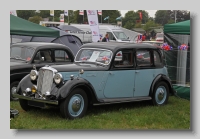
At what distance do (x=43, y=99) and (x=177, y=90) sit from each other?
4648 mm

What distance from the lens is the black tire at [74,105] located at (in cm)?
639

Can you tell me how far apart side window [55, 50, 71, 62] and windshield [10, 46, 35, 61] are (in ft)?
2.63

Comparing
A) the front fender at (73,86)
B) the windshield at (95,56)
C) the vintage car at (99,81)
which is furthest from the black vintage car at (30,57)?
the front fender at (73,86)

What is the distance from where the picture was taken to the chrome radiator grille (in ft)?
21.5

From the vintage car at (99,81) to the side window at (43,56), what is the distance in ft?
4.60

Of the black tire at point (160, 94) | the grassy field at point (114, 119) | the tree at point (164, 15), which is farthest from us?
the tree at point (164, 15)

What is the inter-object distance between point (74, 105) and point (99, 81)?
2.83 ft

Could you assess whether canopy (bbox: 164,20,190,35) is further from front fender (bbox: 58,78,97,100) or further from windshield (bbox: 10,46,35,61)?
windshield (bbox: 10,46,35,61)

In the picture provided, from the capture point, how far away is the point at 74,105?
6520 millimetres

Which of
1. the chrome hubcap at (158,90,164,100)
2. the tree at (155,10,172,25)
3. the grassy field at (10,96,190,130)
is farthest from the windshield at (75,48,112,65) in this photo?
the tree at (155,10,172,25)

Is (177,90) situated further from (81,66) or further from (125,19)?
(125,19)

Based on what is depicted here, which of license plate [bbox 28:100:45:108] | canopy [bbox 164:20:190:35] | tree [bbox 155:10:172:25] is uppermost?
tree [bbox 155:10:172:25]

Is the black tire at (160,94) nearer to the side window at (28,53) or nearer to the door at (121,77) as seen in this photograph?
the door at (121,77)

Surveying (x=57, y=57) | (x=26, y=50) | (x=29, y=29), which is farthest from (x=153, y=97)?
(x=29, y=29)
